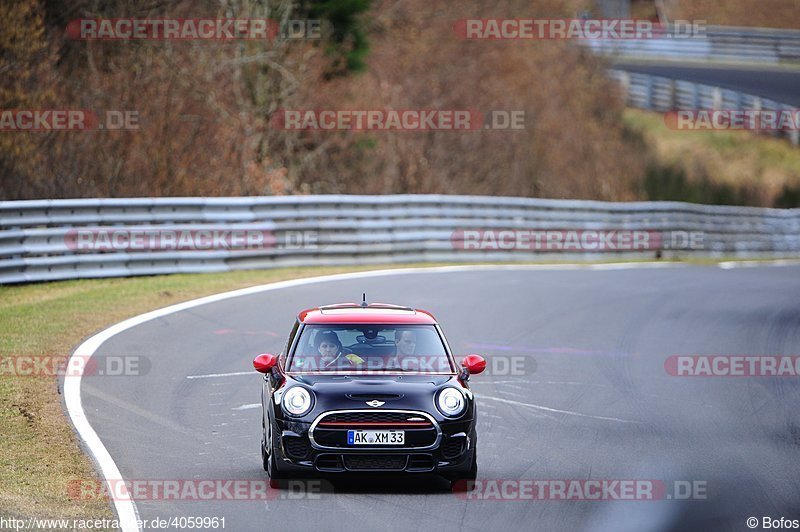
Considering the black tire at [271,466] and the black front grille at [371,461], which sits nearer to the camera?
the black front grille at [371,461]

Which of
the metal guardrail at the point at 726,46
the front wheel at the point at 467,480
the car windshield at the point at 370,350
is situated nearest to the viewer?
the front wheel at the point at 467,480

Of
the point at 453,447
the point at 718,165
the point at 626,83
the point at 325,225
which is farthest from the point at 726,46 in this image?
the point at 453,447

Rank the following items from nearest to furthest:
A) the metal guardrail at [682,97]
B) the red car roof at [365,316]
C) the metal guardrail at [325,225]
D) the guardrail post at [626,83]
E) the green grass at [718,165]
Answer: the red car roof at [365,316] → the metal guardrail at [325,225] → the green grass at [718,165] → the metal guardrail at [682,97] → the guardrail post at [626,83]

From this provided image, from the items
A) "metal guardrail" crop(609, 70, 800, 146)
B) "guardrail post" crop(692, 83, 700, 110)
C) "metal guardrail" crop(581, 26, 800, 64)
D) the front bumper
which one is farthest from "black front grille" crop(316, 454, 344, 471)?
"metal guardrail" crop(581, 26, 800, 64)

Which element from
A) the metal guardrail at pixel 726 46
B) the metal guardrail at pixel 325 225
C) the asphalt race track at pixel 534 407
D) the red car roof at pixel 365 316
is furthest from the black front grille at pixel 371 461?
the metal guardrail at pixel 726 46

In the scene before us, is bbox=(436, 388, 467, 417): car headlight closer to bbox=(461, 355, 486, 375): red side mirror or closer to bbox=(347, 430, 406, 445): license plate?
bbox=(347, 430, 406, 445): license plate

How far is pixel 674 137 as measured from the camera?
5253cm

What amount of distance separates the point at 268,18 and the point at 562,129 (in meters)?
12.8

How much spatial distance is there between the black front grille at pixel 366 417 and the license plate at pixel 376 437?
8cm

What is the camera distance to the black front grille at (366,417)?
373 inches

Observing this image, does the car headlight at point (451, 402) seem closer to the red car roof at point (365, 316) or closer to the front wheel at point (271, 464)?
the red car roof at point (365, 316)

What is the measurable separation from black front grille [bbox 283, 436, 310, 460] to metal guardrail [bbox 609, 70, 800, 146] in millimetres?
42698

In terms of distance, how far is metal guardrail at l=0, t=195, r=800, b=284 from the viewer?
20.0 metres

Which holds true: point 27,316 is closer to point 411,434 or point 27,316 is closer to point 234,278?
point 234,278
